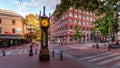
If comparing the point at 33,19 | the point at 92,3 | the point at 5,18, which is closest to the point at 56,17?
the point at 92,3

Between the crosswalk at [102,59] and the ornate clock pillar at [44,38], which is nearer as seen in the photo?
the crosswalk at [102,59]

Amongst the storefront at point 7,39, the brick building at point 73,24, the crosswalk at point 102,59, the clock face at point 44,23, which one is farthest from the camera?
the brick building at point 73,24

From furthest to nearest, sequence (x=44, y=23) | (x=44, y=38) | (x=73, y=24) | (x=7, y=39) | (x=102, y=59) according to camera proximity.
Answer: (x=73, y=24) < (x=7, y=39) < (x=44, y=38) < (x=44, y=23) < (x=102, y=59)

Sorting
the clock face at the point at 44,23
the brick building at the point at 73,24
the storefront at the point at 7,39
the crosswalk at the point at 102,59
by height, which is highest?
the brick building at the point at 73,24

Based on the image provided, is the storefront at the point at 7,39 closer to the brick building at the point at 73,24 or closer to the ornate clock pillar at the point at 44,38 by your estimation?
the ornate clock pillar at the point at 44,38

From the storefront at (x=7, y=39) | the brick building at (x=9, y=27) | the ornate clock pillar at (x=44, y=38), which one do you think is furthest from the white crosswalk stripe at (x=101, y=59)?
the brick building at (x=9, y=27)

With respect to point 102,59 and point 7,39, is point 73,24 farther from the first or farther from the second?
point 102,59

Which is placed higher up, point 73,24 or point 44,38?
point 73,24

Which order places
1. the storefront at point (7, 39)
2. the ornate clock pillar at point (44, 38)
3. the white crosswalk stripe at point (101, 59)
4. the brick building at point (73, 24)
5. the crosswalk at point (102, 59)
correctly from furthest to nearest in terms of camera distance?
the brick building at point (73, 24) < the storefront at point (7, 39) < the ornate clock pillar at point (44, 38) < the white crosswalk stripe at point (101, 59) < the crosswalk at point (102, 59)

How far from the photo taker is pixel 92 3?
10.3m

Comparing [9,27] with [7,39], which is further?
[9,27]

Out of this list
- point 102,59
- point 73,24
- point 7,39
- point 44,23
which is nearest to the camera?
point 102,59

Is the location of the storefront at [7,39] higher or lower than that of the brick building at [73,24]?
lower

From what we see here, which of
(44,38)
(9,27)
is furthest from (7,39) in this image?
(44,38)
